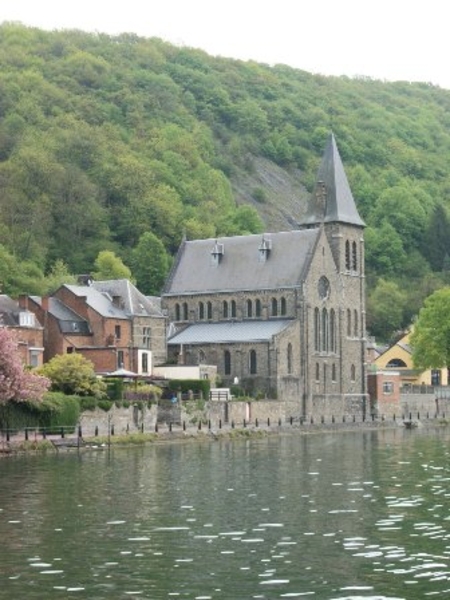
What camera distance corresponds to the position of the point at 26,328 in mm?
91125

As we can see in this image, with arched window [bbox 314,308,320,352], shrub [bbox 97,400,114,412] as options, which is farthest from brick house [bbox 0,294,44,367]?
arched window [bbox 314,308,320,352]

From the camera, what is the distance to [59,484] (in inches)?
1951

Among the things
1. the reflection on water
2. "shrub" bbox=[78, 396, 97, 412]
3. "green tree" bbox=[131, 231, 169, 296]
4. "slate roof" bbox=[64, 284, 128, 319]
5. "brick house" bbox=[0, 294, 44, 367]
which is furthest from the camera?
"green tree" bbox=[131, 231, 169, 296]

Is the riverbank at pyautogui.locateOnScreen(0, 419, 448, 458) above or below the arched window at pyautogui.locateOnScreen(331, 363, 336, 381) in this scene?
below

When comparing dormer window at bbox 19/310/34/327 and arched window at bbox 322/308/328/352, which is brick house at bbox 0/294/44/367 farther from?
arched window at bbox 322/308/328/352

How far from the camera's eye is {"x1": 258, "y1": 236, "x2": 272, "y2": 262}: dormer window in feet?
365

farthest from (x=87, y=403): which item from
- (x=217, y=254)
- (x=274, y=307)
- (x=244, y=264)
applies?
(x=217, y=254)

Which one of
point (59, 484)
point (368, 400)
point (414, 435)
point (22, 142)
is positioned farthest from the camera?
point (22, 142)

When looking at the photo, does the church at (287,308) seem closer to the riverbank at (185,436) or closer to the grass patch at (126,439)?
the riverbank at (185,436)

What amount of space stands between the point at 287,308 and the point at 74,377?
105 feet

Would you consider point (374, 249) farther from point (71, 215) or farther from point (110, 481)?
point (110, 481)

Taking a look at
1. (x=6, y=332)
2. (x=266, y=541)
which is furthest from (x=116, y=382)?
(x=266, y=541)

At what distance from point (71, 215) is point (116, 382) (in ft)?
252

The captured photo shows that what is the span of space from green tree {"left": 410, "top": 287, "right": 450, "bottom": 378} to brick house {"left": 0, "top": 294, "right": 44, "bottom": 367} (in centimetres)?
4405
